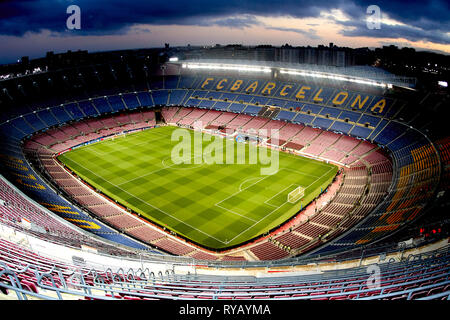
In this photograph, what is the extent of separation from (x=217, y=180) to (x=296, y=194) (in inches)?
360

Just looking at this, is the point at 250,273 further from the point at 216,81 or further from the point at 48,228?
the point at 216,81

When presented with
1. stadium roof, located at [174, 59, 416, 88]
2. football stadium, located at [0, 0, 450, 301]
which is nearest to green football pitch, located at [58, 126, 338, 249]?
football stadium, located at [0, 0, 450, 301]

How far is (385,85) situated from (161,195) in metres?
35.5

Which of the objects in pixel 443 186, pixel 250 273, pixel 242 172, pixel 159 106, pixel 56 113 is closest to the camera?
pixel 250 273

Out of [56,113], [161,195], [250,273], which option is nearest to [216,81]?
[56,113]

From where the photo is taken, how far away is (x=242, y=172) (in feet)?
122

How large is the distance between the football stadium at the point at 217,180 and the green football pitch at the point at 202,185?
21 centimetres

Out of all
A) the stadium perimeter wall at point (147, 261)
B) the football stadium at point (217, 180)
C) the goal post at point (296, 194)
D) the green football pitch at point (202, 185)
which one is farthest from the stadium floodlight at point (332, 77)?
the stadium perimeter wall at point (147, 261)

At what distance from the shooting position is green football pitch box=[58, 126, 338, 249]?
27.2 metres

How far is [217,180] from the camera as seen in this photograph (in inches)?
1388

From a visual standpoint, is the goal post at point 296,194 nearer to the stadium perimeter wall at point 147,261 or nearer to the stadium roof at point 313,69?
the stadium perimeter wall at point 147,261

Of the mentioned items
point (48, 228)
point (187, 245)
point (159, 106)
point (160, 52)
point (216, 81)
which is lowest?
point (187, 245)

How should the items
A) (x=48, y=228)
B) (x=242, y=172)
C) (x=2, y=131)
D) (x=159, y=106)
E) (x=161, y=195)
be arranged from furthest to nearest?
(x=159, y=106)
(x=2, y=131)
(x=242, y=172)
(x=161, y=195)
(x=48, y=228)

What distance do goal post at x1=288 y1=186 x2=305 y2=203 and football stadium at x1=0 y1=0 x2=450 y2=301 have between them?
20 cm
